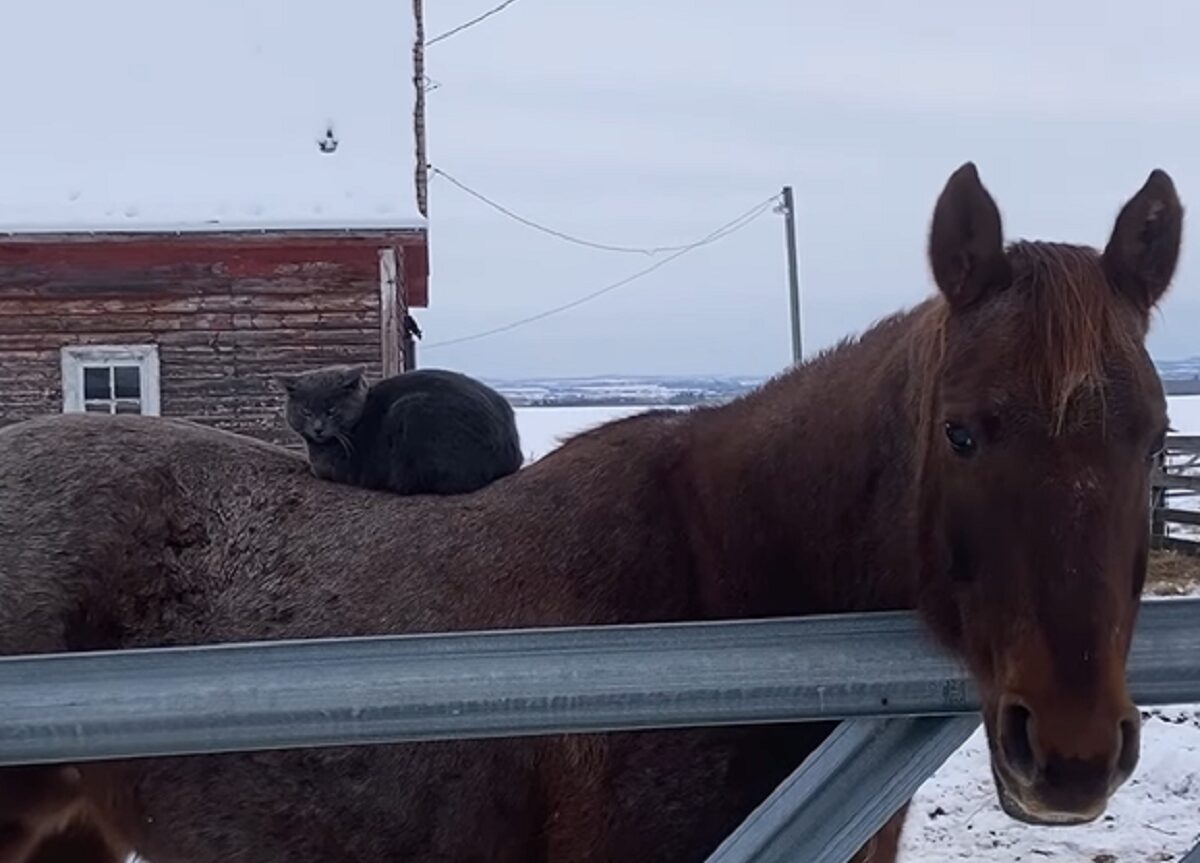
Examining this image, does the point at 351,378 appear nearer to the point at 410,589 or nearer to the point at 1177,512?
the point at 410,589

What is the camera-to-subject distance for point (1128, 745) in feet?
5.78

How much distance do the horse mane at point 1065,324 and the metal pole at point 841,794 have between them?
1.75 feet

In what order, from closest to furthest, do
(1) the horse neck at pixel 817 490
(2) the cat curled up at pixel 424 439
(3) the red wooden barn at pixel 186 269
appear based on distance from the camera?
(1) the horse neck at pixel 817 490 → (2) the cat curled up at pixel 424 439 → (3) the red wooden barn at pixel 186 269

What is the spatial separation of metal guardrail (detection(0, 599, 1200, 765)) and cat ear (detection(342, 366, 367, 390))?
4.30m

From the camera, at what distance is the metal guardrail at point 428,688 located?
145cm

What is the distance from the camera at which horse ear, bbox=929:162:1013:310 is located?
7.06 feet

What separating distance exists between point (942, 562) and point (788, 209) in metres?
19.2

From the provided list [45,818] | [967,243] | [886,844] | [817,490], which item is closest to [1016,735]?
[967,243]

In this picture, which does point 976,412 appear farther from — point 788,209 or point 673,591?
point 788,209

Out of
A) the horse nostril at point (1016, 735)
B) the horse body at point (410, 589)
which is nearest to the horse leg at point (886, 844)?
the horse body at point (410, 589)

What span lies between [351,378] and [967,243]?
4039mm

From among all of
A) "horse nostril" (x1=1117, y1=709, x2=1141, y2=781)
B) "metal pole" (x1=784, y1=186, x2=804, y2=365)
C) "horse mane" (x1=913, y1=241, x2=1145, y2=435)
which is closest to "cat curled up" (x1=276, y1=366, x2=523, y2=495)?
"horse mane" (x1=913, y1=241, x2=1145, y2=435)

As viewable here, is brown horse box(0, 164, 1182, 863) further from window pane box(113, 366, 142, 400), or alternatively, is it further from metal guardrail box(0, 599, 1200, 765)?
window pane box(113, 366, 142, 400)

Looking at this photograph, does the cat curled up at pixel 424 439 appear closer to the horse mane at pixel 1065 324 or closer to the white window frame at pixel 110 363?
the horse mane at pixel 1065 324
